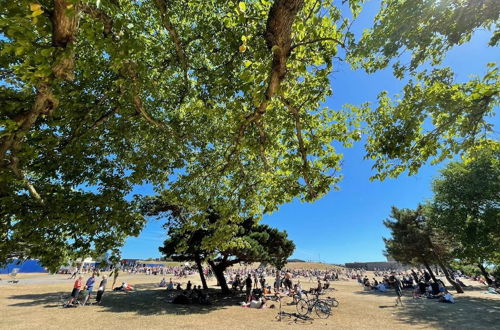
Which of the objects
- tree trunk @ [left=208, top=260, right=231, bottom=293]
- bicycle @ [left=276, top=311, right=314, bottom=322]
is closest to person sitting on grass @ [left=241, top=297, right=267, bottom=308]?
bicycle @ [left=276, top=311, right=314, bottom=322]

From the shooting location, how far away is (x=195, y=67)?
32.6 ft

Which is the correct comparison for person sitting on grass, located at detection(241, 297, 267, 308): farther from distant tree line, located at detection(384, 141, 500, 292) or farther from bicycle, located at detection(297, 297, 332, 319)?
distant tree line, located at detection(384, 141, 500, 292)

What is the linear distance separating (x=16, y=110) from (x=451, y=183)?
98.6ft

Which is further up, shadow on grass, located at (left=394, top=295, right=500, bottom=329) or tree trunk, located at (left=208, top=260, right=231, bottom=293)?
tree trunk, located at (left=208, top=260, right=231, bottom=293)

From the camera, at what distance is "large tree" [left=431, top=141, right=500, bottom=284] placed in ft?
69.1

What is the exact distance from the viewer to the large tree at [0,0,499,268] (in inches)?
179

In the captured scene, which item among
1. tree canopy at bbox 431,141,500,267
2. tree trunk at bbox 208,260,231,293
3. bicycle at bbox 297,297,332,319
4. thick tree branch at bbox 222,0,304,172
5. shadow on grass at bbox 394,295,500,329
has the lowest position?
shadow on grass at bbox 394,295,500,329

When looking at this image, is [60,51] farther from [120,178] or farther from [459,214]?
[459,214]

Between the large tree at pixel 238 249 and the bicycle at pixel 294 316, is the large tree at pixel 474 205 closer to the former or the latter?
the large tree at pixel 238 249

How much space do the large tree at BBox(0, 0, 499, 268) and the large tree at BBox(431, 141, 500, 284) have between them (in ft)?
54.7

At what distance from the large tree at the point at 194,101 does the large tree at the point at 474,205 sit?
16.7 m

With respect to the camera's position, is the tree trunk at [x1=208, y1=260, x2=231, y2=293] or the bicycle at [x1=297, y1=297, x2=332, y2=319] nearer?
the bicycle at [x1=297, y1=297, x2=332, y2=319]

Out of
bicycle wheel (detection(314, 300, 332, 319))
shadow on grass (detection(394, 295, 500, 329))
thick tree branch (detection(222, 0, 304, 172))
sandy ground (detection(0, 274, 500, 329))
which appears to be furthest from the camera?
bicycle wheel (detection(314, 300, 332, 319))

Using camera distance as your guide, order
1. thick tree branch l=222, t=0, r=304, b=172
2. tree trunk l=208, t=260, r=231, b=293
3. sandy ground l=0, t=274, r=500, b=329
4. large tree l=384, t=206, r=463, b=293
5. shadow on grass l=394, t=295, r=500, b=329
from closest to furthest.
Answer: thick tree branch l=222, t=0, r=304, b=172 → sandy ground l=0, t=274, r=500, b=329 → shadow on grass l=394, t=295, r=500, b=329 → tree trunk l=208, t=260, r=231, b=293 → large tree l=384, t=206, r=463, b=293
